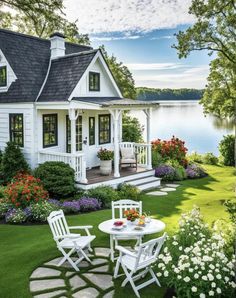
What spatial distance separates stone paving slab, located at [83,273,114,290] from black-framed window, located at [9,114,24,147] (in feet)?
30.8

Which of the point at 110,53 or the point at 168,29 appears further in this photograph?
the point at 110,53

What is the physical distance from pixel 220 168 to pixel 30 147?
40.0 ft

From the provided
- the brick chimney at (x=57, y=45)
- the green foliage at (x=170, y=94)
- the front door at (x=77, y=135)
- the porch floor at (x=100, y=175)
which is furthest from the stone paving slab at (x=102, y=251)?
the green foliage at (x=170, y=94)

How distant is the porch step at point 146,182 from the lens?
50.4 feet

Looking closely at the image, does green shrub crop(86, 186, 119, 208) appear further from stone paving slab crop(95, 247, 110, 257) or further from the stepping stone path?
the stepping stone path

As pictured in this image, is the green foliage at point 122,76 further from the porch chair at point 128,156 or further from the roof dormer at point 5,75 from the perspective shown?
the roof dormer at point 5,75

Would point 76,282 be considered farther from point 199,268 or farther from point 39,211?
point 39,211

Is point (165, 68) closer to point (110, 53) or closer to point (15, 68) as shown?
point (110, 53)

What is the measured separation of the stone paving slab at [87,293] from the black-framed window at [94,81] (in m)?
11.1

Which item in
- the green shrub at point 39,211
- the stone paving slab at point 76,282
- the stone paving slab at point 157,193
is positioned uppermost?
the green shrub at point 39,211

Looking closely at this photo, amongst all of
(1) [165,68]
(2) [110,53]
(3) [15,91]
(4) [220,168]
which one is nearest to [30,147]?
(3) [15,91]

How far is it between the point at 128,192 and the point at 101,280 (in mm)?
7189

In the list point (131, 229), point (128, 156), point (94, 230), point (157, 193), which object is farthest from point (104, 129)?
point (131, 229)

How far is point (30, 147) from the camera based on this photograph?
48.8ft
